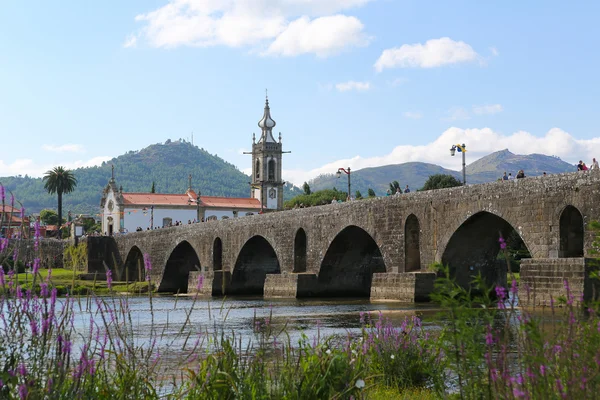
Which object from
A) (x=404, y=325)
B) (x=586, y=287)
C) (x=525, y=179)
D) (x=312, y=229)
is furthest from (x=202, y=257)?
(x=404, y=325)

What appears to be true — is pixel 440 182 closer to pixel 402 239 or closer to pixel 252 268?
pixel 252 268

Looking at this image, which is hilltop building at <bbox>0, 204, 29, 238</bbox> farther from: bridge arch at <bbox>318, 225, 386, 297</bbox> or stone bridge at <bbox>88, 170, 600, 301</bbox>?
bridge arch at <bbox>318, 225, 386, 297</bbox>

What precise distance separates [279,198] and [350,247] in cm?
9354

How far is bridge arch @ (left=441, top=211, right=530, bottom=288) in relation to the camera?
3356 centimetres

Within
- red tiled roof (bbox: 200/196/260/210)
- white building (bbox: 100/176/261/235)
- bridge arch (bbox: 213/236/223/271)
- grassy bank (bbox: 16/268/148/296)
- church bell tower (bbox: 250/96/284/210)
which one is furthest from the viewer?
church bell tower (bbox: 250/96/284/210)

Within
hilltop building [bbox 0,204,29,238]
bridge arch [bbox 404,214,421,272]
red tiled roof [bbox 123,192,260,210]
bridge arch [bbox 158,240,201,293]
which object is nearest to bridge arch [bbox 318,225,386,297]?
bridge arch [bbox 404,214,421,272]

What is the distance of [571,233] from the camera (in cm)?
2803

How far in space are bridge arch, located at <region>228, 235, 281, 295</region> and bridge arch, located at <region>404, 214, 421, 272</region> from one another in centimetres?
1904

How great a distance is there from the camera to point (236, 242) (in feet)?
182

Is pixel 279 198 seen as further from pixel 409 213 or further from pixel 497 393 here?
pixel 497 393

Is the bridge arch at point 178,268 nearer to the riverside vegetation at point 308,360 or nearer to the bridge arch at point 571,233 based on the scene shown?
the bridge arch at point 571,233

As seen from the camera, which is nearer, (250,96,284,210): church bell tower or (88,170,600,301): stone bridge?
(88,170,600,301): stone bridge

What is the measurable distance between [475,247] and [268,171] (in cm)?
10361

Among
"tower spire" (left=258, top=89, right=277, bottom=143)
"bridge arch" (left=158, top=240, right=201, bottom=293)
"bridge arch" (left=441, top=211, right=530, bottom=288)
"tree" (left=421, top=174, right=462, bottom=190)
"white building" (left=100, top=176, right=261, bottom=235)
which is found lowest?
"bridge arch" (left=158, top=240, right=201, bottom=293)
